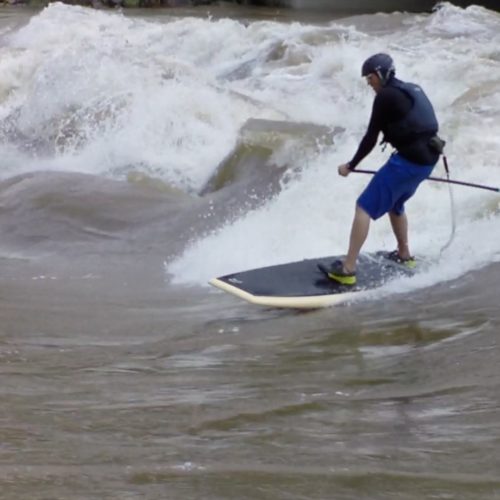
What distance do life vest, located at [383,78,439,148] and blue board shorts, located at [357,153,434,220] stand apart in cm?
15

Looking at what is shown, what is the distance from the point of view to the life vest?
5742 millimetres

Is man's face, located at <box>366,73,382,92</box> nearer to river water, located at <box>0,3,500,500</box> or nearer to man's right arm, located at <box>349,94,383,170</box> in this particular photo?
man's right arm, located at <box>349,94,383,170</box>

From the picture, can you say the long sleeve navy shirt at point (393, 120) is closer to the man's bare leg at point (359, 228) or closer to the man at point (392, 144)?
the man at point (392, 144)

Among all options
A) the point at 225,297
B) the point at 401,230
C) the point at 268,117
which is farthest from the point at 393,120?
the point at 268,117

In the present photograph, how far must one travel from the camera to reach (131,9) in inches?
1239

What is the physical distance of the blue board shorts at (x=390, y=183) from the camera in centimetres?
593

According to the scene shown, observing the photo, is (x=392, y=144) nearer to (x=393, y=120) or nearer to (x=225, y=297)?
(x=393, y=120)

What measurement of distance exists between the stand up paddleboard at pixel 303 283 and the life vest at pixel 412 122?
34.7 inches

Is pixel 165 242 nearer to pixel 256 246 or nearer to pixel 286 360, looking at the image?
pixel 256 246

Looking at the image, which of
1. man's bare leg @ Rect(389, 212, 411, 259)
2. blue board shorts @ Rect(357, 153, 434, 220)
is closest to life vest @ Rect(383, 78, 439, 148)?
blue board shorts @ Rect(357, 153, 434, 220)

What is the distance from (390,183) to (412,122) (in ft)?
1.34

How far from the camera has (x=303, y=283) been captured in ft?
20.1

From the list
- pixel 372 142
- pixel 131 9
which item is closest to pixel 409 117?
pixel 372 142

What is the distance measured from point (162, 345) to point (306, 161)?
13.0 feet
